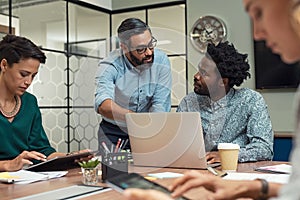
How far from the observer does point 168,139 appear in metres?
1.62

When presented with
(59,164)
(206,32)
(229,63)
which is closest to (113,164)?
(59,164)

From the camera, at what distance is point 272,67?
381 cm

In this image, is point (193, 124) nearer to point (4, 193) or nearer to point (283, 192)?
point (4, 193)


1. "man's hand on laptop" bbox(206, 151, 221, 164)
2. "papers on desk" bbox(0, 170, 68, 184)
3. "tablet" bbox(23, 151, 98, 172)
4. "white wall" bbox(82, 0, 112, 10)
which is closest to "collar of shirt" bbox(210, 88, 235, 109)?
"man's hand on laptop" bbox(206, 151, 221, 164)

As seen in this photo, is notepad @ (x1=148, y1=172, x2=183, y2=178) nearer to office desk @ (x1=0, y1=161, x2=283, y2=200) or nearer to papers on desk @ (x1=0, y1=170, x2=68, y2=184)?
office desk @ (x1=0, y1=161, x2=283, y2=200)

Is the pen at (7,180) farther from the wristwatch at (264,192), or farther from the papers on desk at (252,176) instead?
the wristwatch at (264,192)

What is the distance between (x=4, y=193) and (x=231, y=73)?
1382mm

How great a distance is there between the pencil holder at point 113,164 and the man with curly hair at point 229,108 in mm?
505

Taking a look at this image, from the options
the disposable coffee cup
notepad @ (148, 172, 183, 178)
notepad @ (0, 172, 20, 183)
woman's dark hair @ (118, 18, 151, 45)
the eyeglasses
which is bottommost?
notepad @ (148, 172, 183, 178)

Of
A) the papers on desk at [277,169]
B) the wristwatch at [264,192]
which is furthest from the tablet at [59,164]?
the wristwatch at [264,192]

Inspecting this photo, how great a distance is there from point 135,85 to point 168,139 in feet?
2.15

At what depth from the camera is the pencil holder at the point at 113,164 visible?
139 cm

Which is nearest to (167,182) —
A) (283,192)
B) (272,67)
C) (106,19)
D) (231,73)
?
(283,192)

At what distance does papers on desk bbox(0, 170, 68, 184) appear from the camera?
55.3 inches
